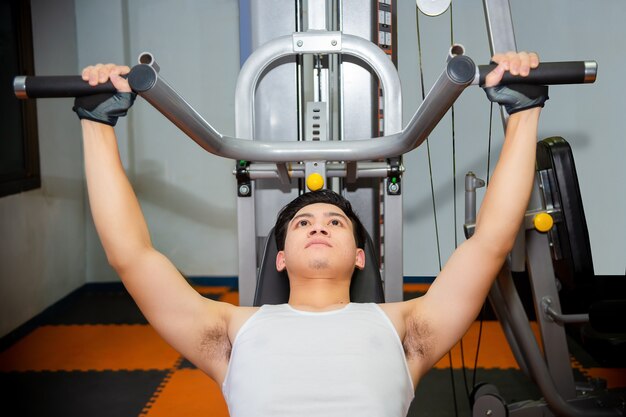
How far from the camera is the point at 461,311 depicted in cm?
158

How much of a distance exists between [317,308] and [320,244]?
0.52ft

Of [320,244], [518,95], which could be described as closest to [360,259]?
[320,244]

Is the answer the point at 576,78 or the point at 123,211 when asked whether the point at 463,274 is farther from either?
the point at 123,211

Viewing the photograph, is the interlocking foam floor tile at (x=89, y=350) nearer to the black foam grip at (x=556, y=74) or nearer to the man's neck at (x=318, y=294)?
the man's neck at (x=318, y=294)

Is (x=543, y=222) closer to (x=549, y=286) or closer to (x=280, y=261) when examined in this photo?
(x=549, y=286)

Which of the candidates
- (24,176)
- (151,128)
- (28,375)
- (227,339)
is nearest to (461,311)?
(227,339)

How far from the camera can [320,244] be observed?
1.68 meters

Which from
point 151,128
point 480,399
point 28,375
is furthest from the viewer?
point 151,128

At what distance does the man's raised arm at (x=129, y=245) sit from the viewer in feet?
4.74

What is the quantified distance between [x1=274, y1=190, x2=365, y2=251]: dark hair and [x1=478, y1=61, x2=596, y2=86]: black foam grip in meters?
0.58

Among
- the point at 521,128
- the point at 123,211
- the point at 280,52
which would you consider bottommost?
the point at 123,211

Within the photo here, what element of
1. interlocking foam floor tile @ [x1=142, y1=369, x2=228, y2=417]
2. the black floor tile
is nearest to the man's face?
interlocking foam floor tile @ [x1=142, y1=369, x2=228, y2=417]

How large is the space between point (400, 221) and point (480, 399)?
765mm

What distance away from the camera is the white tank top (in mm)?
1385
